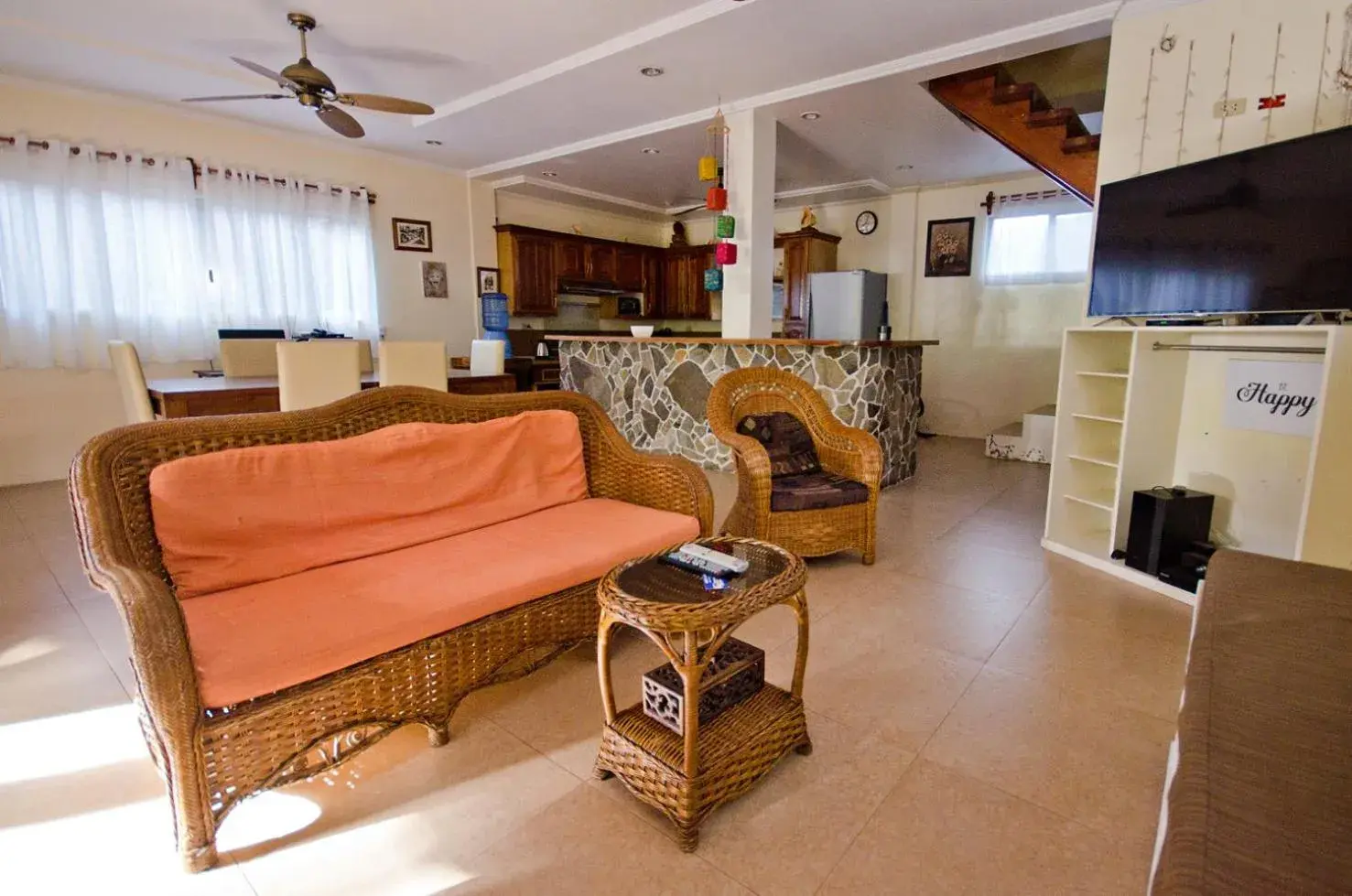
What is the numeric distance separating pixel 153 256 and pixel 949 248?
688 centimetres

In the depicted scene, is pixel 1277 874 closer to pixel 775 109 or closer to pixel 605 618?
pixel 605 618

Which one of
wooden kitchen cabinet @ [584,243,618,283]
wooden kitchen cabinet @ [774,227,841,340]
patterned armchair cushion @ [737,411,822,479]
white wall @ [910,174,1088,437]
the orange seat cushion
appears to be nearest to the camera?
the orange seat cushion

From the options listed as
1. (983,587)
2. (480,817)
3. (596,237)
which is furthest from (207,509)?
(596,237)

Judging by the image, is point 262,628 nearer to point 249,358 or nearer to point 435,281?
point 249,358

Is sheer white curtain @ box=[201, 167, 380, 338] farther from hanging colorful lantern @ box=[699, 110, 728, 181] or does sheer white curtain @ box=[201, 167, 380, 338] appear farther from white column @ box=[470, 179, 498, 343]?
hanging colorful lantern @ box=[699, 110, 728, 181]

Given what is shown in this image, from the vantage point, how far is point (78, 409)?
14.8 feet

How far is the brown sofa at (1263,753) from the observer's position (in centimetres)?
66

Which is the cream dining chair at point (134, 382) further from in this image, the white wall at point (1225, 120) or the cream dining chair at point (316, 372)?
the white wall at point (1225, 120)

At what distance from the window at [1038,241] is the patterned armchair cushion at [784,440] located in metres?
4.11

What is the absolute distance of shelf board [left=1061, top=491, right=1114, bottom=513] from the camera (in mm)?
2922

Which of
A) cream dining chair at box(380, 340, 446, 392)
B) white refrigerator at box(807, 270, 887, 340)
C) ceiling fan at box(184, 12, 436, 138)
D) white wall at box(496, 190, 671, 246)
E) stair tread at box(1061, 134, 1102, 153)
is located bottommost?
cream dining chair at box(380, 340, 446, 392)

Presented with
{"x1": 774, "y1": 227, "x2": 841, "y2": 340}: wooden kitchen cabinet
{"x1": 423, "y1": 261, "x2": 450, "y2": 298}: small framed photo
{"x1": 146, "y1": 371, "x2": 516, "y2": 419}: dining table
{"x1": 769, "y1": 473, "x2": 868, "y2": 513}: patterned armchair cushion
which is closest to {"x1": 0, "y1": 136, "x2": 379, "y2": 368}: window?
{"x1": 423, "y1": 261, "x2": 450, "y2": 298}: small framed photo

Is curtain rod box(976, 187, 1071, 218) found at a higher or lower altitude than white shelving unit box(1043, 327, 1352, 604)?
higher

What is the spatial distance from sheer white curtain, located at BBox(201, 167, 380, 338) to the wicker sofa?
3.96m
